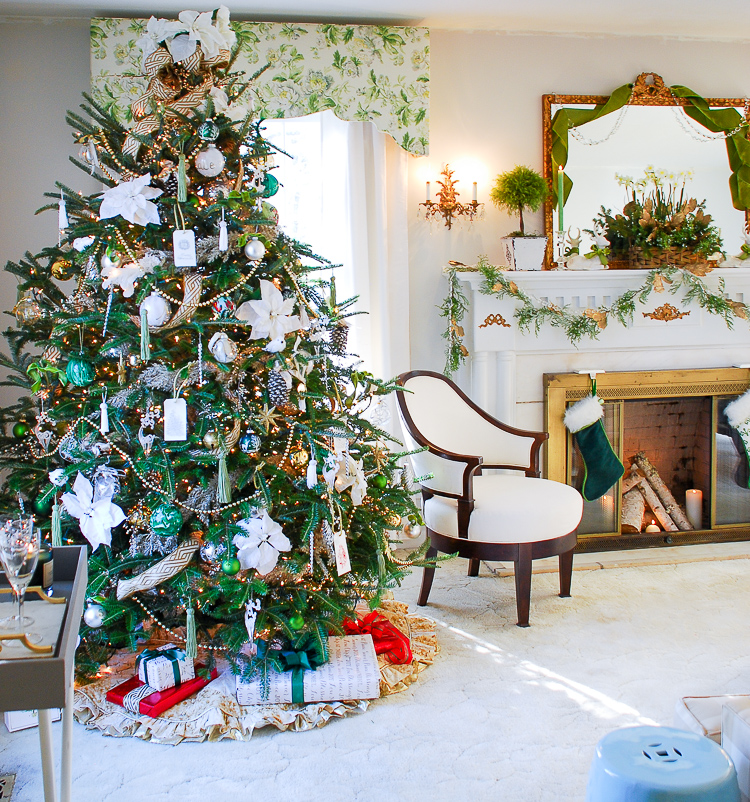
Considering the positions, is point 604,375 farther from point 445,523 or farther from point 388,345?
point 445,523

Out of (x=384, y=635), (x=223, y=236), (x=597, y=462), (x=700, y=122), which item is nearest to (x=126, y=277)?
(x=223, y=236)

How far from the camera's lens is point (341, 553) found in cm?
227

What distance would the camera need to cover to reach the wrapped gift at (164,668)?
A: 2.28 metres

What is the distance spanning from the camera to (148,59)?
2.26m

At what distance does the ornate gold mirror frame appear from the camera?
12.2 feet

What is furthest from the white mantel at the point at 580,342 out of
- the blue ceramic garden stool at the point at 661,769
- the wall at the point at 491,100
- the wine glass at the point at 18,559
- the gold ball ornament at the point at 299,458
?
the wine glass at the point at 18,559

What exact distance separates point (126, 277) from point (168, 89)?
61 cm

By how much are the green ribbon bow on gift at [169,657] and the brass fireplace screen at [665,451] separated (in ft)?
6.71

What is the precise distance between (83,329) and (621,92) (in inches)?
113

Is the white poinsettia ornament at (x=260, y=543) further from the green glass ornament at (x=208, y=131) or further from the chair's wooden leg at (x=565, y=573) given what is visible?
the chair's wooden leg at (x=565, y=573)

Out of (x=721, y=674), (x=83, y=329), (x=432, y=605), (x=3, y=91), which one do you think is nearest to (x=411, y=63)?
(x=3, y=91)

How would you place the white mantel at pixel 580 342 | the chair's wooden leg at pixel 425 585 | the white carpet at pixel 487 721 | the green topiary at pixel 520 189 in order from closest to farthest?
1. the white carpet at pixel 487 721
2. the chair's wooden leg at pixel 425 585
3. the green topiary at pixel 520 189
4. the white mantel at pixel 580 342

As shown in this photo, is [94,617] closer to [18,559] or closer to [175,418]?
[175,418]

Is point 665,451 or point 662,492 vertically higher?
point 665,451
